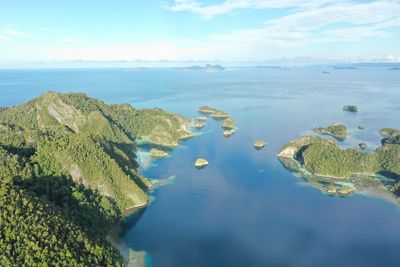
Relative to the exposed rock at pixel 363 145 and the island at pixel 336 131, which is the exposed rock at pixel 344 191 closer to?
the exposed rock at pixel 363 145

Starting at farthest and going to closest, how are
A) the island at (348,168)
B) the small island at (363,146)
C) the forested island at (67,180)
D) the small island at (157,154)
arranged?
the small island at (363,146), the small island at (157,154), the island at (348,168), the forested island at (67,180)

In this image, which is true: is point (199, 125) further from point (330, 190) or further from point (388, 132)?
point (330, 190)

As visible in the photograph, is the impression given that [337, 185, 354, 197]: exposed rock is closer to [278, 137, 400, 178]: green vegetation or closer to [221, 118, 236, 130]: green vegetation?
[278, 137, 400, 178]: green vegetation

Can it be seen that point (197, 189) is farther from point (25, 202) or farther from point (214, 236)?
point (25, 202)

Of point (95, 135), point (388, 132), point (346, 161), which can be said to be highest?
point (95, 135)

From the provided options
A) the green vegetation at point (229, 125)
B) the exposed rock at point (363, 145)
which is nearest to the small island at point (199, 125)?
the green vegetation at point (229, 125)

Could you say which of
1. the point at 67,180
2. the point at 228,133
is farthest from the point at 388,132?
the point at 67,180
